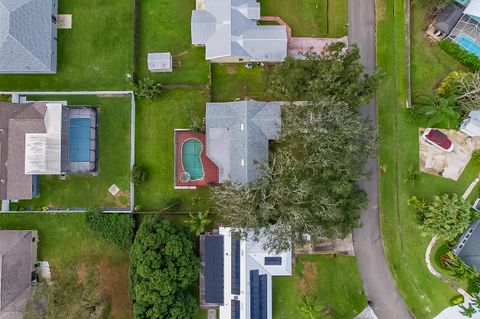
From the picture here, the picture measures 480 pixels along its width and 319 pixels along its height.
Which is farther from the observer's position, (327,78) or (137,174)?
(137,174)

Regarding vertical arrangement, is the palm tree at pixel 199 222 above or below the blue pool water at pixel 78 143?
below

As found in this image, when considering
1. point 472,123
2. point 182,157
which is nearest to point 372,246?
point 472,123

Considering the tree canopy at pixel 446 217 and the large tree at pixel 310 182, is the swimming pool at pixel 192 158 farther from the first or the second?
the tree canopy at pixel 446 217

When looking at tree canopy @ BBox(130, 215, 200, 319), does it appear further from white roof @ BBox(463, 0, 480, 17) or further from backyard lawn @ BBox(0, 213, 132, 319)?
white roof @ BBox(463, 0, 480, 17)

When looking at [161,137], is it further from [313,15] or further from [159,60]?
[313,15]

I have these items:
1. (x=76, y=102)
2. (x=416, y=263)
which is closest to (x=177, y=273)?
(x=76, y=102)

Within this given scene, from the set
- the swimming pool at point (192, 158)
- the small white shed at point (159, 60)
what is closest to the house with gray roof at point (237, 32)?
the small white shed at point (159, 60)
